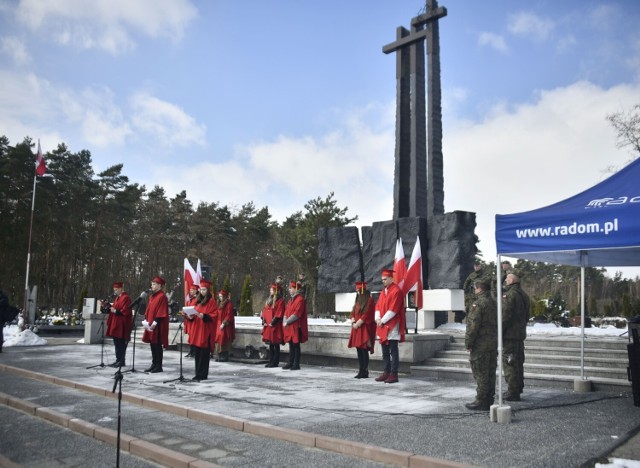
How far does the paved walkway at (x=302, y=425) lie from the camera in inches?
210

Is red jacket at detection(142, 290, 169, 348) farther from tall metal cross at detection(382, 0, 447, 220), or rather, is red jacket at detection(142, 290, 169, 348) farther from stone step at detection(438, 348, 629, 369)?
tall metal cross at detection(382, 0, 447, 220)

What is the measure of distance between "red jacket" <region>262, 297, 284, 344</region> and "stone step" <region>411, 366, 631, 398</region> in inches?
136

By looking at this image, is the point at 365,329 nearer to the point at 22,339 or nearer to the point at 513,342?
the point at 513,342

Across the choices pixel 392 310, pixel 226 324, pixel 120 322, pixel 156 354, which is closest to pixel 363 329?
pixel 392 310

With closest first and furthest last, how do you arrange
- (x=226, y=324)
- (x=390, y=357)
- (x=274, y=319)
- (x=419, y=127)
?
(x=390, y=357) < (x=274, y=319) < (x=226, y=324) < (x=419, y=127)

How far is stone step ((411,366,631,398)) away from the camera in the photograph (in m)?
9.26

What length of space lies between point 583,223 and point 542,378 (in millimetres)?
4535

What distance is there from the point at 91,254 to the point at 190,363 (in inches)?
1478

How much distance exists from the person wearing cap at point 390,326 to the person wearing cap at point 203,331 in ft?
11.3

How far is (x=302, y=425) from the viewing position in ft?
21.5

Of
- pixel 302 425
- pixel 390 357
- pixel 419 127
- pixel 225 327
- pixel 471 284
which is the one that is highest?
pixel 419 127

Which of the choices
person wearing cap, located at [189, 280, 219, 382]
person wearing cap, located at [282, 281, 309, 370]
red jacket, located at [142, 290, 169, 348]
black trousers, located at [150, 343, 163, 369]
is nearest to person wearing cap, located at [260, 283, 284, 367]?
person wearing cap, located at [282, 281, 309, 370]

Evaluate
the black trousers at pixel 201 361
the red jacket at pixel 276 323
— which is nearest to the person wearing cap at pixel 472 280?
the red jacket at pixel 276 323

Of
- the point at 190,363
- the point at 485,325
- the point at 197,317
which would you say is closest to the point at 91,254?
the point at 190,363
